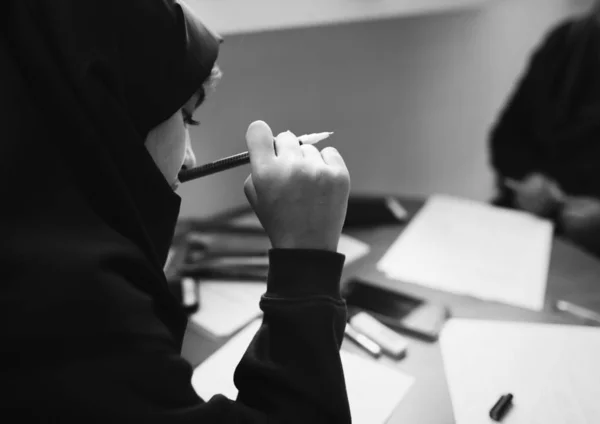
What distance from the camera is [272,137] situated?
53cm

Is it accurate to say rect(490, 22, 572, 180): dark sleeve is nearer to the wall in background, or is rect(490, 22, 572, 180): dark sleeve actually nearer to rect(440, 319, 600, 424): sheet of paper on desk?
the wall in background

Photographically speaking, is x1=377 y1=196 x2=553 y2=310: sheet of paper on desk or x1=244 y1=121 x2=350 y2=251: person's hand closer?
x1=244 y1=121 x2=350 y2=251: person's hand

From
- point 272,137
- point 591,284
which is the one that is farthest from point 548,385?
point 272,137

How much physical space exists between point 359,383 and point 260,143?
0.34m

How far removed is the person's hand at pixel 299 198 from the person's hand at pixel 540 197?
3.63ft

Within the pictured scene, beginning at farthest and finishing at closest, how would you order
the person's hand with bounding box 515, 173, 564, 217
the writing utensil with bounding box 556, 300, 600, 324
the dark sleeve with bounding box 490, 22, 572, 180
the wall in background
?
the dark sleeve with bounding box 490, 22, 572, 180 < the person's hand with bounding box 515, 173, 564, 217 < the wall in background < the writing utensil with bounding box 556, 300, 600, 324

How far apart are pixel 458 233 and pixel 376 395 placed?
1.68 feet

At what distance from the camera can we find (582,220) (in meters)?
1.28

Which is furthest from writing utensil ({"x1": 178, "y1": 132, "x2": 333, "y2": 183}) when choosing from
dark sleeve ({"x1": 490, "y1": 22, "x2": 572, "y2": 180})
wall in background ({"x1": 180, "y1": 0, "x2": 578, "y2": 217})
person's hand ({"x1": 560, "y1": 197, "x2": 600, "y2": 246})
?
dark sleeve ({"x1": 490, "y1": 22, "x2": 572, "y2": 180})

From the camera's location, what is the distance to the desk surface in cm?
58

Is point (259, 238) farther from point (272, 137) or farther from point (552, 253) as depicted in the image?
point (552, 253)

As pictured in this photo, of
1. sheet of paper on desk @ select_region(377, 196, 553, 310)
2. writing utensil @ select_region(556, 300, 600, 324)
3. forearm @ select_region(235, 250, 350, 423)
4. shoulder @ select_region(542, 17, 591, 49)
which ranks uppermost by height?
shoulder @ select_region(542, 17, 591, 49)

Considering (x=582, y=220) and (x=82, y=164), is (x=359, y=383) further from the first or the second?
(x=582, y=220)

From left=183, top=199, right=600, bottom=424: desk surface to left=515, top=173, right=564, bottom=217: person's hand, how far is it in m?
0.44
